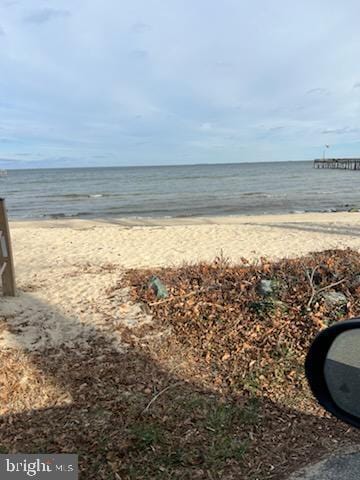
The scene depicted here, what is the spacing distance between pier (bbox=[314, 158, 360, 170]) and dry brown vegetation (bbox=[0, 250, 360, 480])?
8048cm

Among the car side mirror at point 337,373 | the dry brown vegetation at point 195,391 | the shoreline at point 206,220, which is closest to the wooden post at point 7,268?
the dry brown vegetation at point 195,391

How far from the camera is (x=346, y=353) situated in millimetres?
2027

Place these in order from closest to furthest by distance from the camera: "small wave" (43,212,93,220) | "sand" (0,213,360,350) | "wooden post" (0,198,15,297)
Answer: "sand" (0,213,360,350) → "wooden post" (0,198,15,297) → "small wave" (43,212,93,220)

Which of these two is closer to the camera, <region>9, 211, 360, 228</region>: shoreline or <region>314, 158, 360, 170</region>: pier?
<region>9, 211, 360, 228</region>: shoreline

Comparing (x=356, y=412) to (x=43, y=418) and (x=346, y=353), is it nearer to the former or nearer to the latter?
(x=346, y=353)

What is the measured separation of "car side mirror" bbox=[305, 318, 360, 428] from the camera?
6.43ft

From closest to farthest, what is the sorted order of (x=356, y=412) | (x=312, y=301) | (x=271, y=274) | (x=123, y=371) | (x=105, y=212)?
(x=356, y=412)
(x=123, y=371)
(x=312, y=301)
(x=271, y=274)
(x=105, y=212)

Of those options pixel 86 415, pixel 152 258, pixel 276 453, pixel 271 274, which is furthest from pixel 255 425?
pixel 152 258

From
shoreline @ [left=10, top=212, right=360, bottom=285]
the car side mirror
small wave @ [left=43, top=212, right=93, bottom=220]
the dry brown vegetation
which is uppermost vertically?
the car side mirror

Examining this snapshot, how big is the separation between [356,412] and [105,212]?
932 inches

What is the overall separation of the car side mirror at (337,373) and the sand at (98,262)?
8.81 feet

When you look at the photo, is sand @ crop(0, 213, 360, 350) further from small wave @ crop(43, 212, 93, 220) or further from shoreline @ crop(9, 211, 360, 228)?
small wave @ crop(43, 212, 93, 220)

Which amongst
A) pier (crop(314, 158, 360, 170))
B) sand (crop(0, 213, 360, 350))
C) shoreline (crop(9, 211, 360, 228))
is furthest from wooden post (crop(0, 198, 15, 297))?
pier (crop(314, 158, 360, 170))

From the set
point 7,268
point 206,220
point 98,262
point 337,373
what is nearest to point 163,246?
point 98,262
